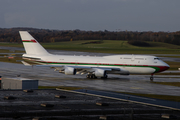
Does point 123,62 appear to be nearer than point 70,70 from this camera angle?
No

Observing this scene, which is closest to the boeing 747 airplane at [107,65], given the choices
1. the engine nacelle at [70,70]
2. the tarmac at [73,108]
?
the engine nacelle at [70,70]

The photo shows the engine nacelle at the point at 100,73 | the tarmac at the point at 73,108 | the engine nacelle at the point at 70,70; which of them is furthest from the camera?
the engine nacelle at the point at 70,70

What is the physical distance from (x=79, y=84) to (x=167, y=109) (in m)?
25.0

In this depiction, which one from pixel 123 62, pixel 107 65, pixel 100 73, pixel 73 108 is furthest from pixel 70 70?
pixel 73 108

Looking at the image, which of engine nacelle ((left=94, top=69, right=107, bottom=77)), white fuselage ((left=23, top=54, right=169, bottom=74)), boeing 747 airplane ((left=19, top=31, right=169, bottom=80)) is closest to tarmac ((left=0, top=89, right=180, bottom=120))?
engine nacelle ((left=94, top=69, right=107, bottom=77))

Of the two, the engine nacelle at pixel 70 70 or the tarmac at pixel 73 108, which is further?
the engine nacelle at pixel 70 70

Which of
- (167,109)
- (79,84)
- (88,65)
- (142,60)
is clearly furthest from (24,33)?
(167,109)

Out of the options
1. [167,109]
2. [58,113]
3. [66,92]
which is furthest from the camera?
[66,92]

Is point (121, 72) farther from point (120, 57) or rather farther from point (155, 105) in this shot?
point (155, 105)

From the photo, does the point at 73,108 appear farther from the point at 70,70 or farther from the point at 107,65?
the point at 107,65

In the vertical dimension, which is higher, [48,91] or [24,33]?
[24,33]

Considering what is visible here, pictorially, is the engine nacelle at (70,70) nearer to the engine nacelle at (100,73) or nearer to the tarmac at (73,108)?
the engine nacelle at (100,73)

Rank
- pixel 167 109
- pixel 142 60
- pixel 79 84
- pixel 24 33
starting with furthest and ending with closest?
pixel 24 33, pixel 142 60, pixel 79 84, pixel 167 109

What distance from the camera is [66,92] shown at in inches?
1528
